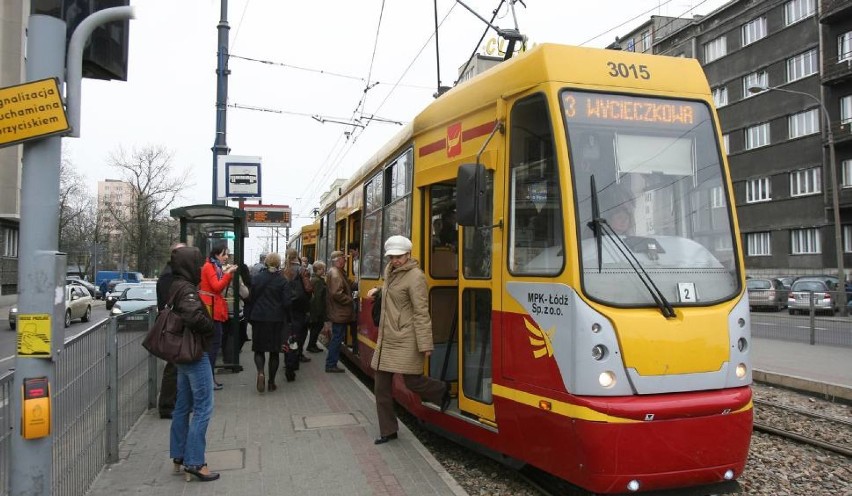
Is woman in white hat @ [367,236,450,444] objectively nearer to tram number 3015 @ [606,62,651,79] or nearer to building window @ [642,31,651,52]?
tram number 3015 @ [606,62,651,79]

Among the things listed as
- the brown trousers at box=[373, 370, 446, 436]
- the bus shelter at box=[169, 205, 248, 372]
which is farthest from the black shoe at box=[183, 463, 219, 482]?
the bus shelter at box=[169, 205, 248, 372]

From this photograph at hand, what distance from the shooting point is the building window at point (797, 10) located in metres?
32.7

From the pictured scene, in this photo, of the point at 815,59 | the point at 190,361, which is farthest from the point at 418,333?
the point at 815,59

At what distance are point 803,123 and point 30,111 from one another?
36.8 metres

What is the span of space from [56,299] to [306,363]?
7.45 metres

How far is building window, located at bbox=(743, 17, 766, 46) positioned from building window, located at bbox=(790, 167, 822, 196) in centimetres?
794

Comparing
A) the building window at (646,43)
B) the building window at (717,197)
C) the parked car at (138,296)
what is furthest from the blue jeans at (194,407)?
the building window at (646,43)

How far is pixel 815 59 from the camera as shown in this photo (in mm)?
32438

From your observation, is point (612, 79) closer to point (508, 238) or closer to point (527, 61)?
point (527, 61)

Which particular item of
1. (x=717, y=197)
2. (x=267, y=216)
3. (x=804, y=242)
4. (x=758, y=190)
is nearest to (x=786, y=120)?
(x=758, y=190)

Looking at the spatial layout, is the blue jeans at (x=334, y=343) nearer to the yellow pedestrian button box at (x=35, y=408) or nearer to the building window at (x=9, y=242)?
the yellow pedestrian button box at (x=35, y=408)

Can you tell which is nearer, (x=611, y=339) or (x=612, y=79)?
(x=611, y=339)

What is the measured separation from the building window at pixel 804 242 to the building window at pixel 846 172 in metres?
2.86

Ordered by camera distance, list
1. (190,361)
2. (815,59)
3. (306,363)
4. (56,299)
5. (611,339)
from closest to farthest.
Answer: (56,299) → (611,339) → (190,361) → (306,363) → (815,59)
